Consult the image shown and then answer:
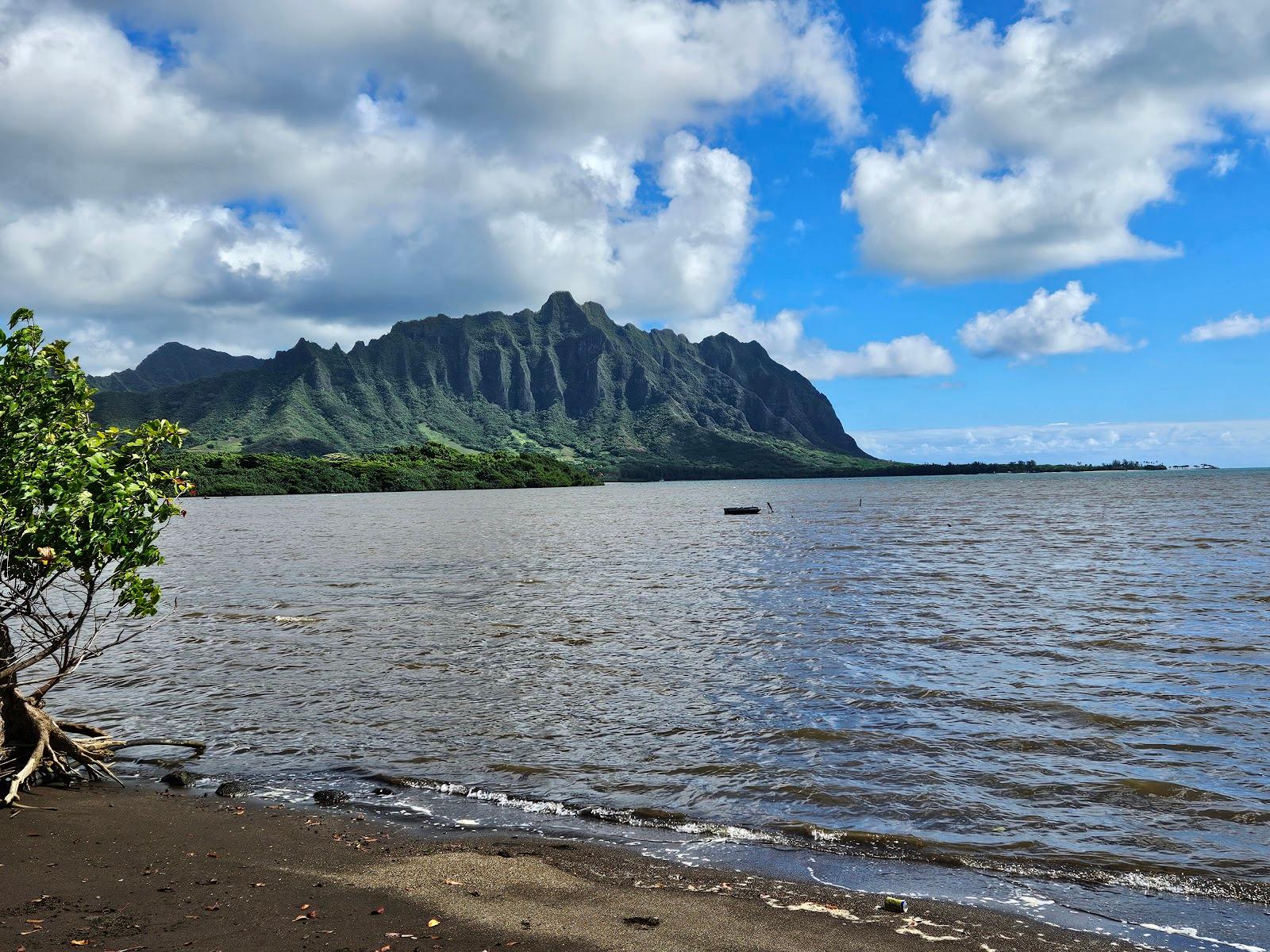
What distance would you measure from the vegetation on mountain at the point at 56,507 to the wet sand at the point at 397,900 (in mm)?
2166

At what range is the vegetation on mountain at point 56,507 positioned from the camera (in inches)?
507

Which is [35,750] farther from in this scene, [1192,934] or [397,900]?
[1192,934]

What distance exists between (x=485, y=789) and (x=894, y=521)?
96.6 m

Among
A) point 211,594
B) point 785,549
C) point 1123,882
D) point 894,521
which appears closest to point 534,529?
point 785,549

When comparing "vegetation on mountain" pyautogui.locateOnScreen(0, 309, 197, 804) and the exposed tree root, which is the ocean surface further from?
"vegetation on mountain" pyautogui.locateOnScreen(0, 309, 197, 804)

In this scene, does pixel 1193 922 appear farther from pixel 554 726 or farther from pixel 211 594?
pixel 211 594

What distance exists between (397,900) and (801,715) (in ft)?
40.8

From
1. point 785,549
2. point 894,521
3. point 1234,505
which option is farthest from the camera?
point 1234,505

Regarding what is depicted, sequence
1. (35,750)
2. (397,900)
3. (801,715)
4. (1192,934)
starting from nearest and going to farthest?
1. (1192,934)
2. (397,900)
3. (35,750)
4. (801,715)

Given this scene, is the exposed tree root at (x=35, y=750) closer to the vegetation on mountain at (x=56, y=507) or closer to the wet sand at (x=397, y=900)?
the vegetation on mountain at (x=56, y=507)

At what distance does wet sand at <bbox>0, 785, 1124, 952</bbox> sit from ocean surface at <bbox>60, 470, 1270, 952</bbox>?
116 centimetres

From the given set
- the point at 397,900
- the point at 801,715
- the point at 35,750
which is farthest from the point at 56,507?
the point at 801,715

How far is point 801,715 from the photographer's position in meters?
20.3

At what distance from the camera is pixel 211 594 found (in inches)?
1687
